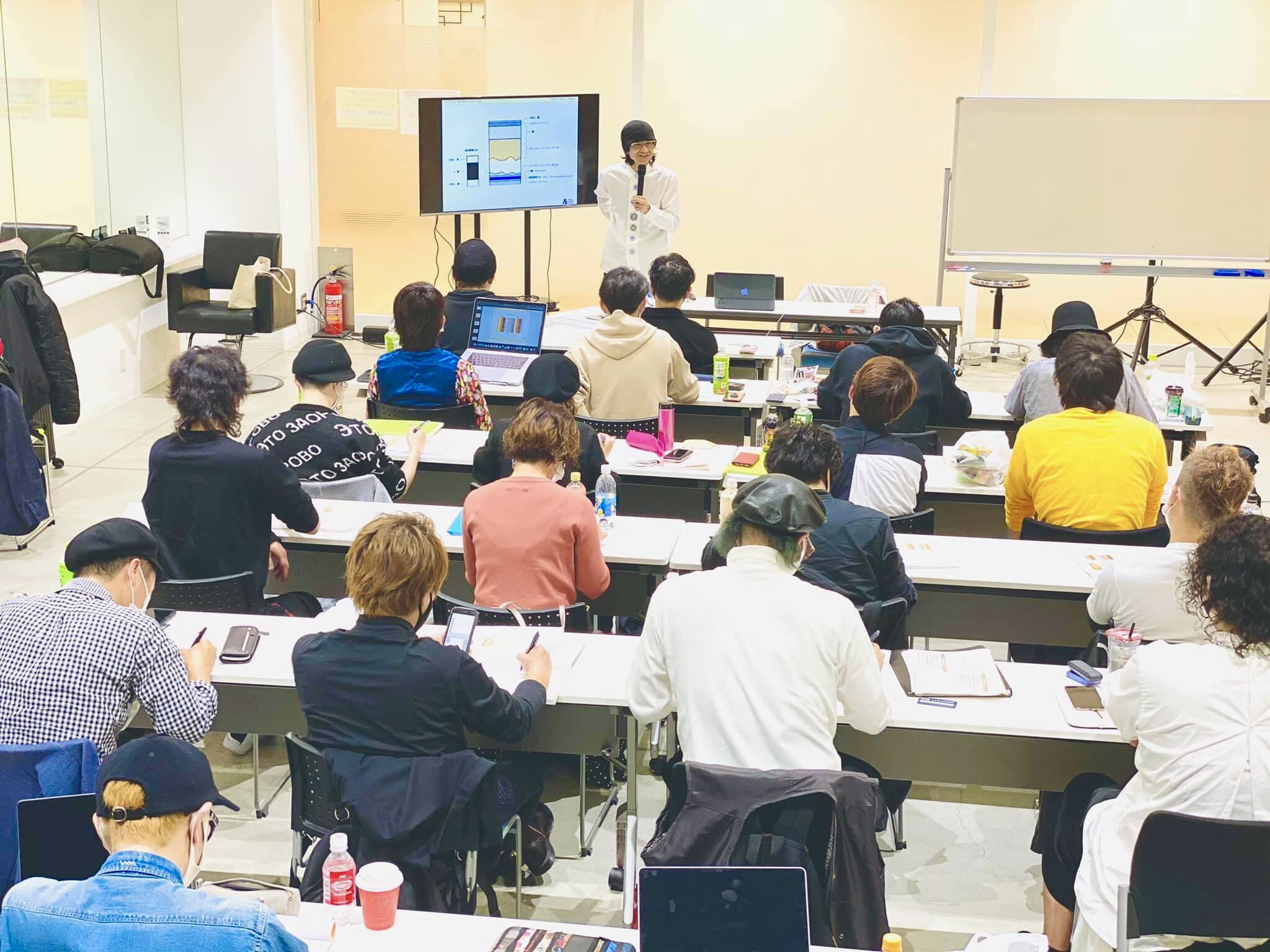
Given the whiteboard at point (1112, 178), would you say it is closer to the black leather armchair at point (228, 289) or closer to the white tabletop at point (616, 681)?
the black leather armchair at point (228, 289)

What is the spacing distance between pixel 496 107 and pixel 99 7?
2.73 metres

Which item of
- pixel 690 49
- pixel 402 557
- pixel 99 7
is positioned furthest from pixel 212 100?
pixel 402 557

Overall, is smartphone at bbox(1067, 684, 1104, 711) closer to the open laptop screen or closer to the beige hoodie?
the beige hoodie

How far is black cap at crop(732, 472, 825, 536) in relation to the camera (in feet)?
9.48

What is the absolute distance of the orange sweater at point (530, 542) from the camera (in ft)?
12.9

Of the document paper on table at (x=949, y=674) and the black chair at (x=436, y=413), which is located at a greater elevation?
the black chair at (x=436, y=413)

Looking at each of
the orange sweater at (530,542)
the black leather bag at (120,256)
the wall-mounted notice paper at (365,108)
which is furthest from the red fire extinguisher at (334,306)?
the orange sweater at (530,542)

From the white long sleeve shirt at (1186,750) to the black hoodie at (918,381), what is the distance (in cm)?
324

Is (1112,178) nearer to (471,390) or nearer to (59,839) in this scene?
(471,390)

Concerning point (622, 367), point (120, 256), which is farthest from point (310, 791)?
point (120, 256)

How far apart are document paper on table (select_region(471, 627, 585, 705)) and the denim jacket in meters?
1.41

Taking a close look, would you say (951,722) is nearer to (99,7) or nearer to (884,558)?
(884,558)

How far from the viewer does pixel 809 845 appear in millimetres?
2652

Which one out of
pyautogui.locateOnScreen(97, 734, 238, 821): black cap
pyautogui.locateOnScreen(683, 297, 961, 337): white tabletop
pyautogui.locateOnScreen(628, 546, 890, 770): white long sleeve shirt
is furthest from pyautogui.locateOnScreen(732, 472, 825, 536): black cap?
pyautogui.locateOnScreen(683, 297, 961, 337): white tabletop
